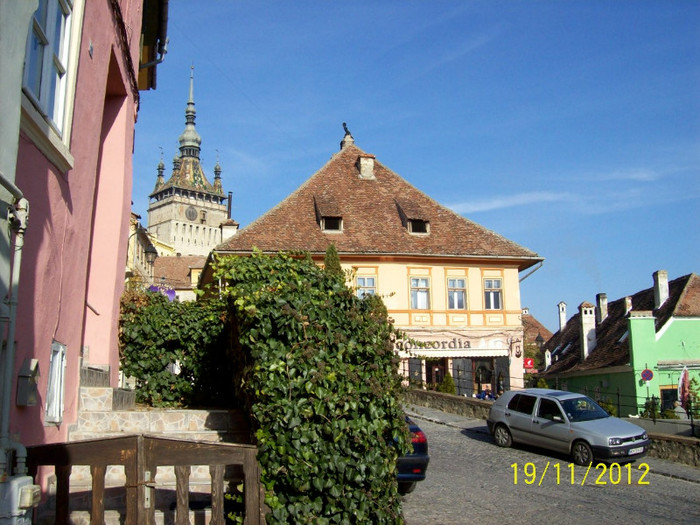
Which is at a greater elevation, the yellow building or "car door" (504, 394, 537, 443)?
the yellow building

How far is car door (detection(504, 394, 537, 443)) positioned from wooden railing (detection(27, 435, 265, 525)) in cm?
1252

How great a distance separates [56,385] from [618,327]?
37.4 meters

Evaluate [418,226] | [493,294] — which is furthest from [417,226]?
[493,294]

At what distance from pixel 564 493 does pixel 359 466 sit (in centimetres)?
709

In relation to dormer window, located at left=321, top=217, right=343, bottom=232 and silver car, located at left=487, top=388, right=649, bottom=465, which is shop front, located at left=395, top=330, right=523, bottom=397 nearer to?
dormer window, located at left=321, top=217, right=343, bottom=232

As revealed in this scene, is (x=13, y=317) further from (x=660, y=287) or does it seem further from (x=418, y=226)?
(x=660, y=287)

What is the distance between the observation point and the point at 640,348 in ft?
112

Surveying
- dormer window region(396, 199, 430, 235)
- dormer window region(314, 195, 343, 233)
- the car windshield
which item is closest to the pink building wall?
the car windshield

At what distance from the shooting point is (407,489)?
1071 cm

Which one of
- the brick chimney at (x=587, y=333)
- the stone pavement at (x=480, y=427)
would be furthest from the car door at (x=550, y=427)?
the brick chimney at (x=587, y=333)

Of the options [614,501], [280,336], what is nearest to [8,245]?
A: [280,336]

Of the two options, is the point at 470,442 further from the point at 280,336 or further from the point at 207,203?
the point at 207,203
